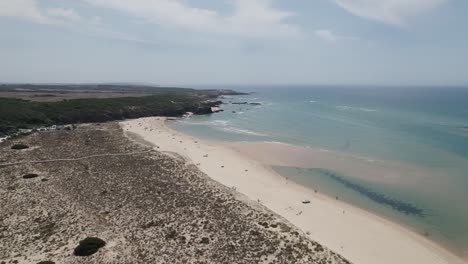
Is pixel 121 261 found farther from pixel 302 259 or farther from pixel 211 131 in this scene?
pixel 211 131

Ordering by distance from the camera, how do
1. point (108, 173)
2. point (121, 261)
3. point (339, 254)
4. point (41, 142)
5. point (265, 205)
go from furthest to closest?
point (41, 142), point (108, 173), point (265, 205), point (339, 254), point (121, 261)

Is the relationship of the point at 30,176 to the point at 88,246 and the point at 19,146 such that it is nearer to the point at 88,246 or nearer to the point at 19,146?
the point at 19,146

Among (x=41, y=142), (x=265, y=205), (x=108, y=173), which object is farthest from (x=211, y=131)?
(x=265, y=205)

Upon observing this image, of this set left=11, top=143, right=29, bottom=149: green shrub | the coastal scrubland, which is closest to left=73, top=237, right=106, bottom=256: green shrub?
left=11, top=143, right=29, bottom=149: green shrub

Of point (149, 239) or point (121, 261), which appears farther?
point (149, 239)

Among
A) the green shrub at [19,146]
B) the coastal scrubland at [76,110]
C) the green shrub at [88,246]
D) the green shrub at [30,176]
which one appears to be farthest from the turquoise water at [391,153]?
the green shrub at [19,146]

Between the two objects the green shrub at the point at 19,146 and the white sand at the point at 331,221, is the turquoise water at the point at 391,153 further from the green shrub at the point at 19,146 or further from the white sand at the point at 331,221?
the green shrub at the point at 19,146

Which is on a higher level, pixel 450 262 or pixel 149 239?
pixel 149 239

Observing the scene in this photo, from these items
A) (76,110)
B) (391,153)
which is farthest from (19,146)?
(391,153)

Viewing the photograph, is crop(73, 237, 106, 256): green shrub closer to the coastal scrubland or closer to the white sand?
the white sand
